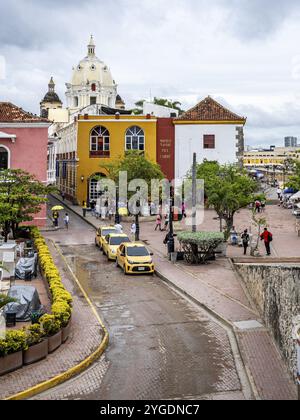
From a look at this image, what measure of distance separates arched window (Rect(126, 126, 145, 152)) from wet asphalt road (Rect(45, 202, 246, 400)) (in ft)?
85.7

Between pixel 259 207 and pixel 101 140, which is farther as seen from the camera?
pixel 101 140

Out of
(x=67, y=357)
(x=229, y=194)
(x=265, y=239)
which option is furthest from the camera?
(x=229, y=194)

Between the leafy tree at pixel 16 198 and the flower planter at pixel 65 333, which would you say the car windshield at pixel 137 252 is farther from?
the flower planter at pixel 65 333

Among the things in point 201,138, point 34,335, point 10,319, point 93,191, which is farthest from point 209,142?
point 34,335

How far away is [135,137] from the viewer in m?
46.8

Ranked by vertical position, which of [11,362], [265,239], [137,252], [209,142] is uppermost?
[209,142]

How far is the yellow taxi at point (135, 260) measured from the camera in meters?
22.5

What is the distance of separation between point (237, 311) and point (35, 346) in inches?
269

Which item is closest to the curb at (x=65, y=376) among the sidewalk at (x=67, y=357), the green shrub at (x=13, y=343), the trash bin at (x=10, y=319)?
the sidewalk at (x=67, y=357)

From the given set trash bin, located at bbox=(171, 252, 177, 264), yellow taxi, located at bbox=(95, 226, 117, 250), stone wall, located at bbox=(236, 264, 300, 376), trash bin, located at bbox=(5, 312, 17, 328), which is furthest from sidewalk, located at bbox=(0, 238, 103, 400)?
yellow taxi, located at bbox=(95, 226, 117, 250)

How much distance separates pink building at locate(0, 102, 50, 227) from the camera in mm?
35062

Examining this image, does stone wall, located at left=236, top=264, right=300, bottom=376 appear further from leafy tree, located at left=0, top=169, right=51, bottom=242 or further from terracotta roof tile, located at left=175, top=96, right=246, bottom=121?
terracotta roof tile, located at left=175, top=96, right=246, bottom=121

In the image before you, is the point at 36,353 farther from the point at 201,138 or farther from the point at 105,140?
the point at 201,138

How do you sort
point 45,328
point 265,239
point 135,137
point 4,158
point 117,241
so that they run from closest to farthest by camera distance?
point 45,328 < point 265,239 < point 117,241 < point 4,158 < point 135,137
